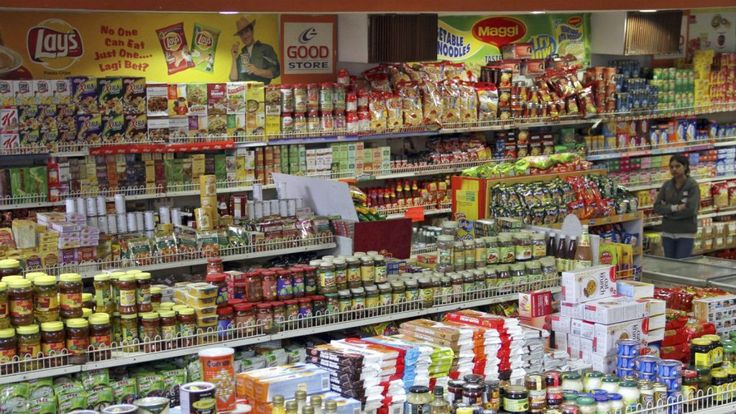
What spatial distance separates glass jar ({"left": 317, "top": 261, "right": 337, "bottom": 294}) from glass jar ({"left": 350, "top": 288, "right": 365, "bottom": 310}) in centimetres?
12

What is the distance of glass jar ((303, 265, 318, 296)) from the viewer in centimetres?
570

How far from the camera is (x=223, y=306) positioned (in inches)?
215

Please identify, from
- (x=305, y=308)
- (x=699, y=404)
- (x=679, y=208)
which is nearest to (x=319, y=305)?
(x=305, y=308)

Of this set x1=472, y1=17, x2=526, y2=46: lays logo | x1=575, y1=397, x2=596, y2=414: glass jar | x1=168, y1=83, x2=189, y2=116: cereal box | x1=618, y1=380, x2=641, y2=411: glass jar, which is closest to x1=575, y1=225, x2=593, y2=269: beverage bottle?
x1=618, y1=380, x2=641, y2=411: glass jar

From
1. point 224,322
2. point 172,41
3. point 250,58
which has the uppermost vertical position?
point 172,41

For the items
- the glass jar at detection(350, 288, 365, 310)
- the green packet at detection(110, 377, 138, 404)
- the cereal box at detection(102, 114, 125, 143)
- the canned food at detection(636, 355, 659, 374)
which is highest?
the cereal box at detection(102, 114, 125, 143)

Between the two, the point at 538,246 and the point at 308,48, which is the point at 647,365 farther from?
the point at 308,48

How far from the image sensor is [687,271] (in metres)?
7.04

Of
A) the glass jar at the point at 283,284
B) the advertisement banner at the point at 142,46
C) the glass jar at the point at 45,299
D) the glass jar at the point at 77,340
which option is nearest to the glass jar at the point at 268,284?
the glass jar at the point at 283,284

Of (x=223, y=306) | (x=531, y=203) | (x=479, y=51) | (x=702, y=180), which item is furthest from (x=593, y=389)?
(x=702, y=180)

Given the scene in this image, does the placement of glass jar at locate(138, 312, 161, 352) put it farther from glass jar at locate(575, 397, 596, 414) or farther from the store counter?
the store counter

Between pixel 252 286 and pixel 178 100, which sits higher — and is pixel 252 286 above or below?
below

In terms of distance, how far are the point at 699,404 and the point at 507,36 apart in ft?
21.7

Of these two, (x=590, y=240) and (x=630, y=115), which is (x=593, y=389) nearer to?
(x=590, y=240)
